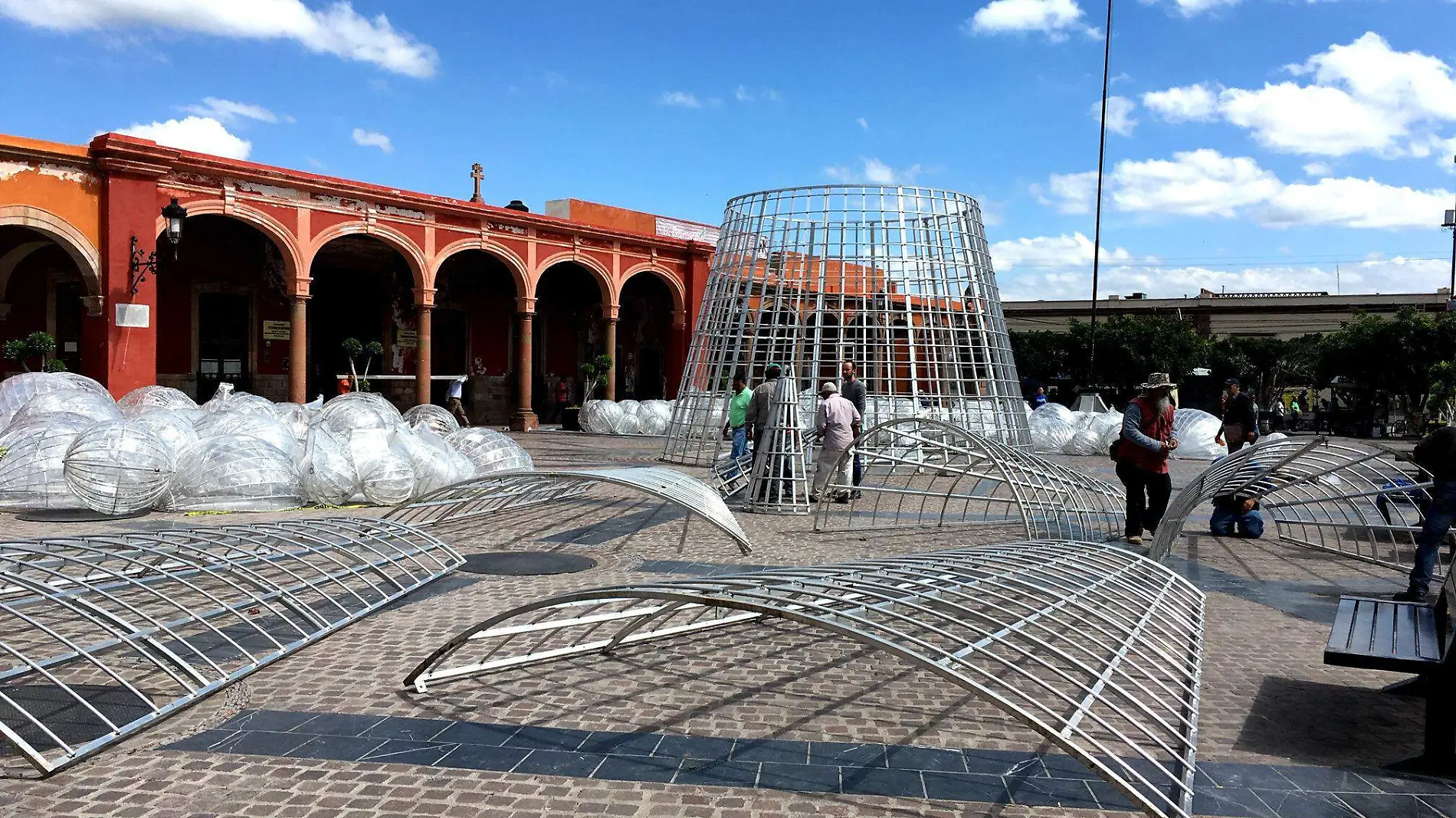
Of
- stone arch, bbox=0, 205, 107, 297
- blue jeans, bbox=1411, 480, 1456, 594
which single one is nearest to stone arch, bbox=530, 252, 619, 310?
stone arch, bbox=0, 205, 107, 297

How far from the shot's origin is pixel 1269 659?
548 centimetres

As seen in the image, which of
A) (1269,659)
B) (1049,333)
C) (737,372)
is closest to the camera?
(1269,659)

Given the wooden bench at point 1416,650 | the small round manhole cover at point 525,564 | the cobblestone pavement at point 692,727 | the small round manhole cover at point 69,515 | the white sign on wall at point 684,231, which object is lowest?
the small round manhole cover at point 69,515

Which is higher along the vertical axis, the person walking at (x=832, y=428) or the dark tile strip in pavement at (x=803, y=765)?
the person walking at (x=832, y=428)

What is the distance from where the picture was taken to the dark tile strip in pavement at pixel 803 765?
3611mm

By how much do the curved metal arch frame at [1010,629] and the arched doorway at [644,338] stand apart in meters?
26.1

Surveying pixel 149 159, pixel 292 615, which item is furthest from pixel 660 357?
pixel 292 615

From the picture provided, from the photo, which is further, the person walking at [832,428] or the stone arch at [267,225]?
the stone arch at [267,225]

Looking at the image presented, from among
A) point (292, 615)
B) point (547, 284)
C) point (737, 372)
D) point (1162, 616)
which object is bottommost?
point (292, 615)

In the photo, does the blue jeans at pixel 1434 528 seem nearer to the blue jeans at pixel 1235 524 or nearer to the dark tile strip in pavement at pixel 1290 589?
the dark tile strip in pavement at pixel 1290 589

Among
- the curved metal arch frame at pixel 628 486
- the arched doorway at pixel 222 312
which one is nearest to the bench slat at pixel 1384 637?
the curved metal arch frame at pixel 628 486

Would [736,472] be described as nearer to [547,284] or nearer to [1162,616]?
[1162,616]

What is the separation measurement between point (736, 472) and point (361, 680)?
8235 mm

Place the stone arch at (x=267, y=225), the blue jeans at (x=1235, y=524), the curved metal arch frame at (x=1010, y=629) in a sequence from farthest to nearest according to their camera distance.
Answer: the stone arch at (x=267, y=225) → the blue jeans at (x=1235, y=524) → the curved metal arch frame at (x=1010, y=629)
